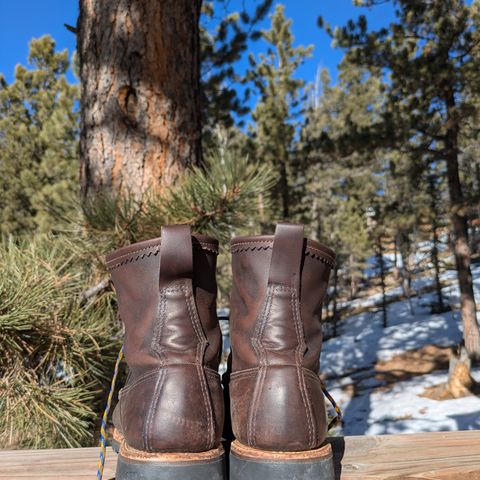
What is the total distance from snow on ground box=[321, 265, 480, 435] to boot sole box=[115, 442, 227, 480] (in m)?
5.78

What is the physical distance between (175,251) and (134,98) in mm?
943

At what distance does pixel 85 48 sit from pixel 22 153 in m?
8.05

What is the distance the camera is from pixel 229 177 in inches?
50.8

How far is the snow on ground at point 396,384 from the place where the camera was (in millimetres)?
6246

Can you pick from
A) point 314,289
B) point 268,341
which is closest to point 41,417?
point 268,341

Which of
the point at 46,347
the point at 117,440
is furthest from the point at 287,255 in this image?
the point at 46,347

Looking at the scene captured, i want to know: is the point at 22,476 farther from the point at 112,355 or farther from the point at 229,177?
the point at 229,177

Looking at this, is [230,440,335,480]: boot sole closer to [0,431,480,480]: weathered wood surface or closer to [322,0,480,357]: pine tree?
[0,431,480,480]: weathered wood surface

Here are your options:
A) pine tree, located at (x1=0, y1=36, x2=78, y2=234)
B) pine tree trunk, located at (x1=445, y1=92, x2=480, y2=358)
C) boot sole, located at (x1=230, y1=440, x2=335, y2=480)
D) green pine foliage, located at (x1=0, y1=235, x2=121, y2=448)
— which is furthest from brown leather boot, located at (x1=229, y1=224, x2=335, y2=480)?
pine tree trunk, located at (x1=445, y1=92, x2=480, y2=358)

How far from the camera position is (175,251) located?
82 cm

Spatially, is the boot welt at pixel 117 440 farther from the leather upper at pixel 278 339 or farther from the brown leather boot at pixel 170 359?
the leather upper at pixel 278 339

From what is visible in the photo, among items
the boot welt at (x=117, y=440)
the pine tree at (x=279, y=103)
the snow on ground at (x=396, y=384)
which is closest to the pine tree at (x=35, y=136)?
the pine tree at (x=279, y=103)

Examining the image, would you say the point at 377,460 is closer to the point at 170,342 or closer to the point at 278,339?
the point at 278,339

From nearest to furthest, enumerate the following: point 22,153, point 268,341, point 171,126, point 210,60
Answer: point 268,341, point 171,126, point 210,60, point 22,153
